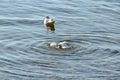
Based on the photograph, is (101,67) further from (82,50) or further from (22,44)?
(22,44)

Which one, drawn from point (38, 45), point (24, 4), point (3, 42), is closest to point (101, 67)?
point (38, 45)

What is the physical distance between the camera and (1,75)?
13688mm

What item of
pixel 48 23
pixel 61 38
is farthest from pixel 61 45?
pixel 48 23

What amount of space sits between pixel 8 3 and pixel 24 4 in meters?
0.77

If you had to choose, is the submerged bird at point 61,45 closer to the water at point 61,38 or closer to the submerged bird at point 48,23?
the water at point 61,38

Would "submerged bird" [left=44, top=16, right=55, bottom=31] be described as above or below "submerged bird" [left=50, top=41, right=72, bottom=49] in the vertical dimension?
above

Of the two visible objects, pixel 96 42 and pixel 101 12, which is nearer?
pixel 96 42

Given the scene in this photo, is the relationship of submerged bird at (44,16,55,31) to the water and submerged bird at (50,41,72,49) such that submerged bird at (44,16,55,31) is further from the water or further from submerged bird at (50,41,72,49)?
submerged bird at (50,41,72,49)

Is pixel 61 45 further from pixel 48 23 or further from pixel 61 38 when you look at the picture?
pixel 48 23

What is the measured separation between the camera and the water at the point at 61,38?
46.0 feet

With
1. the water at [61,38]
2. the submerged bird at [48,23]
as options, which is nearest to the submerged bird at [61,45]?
the water at [61,38]

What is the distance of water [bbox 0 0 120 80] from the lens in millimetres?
14031

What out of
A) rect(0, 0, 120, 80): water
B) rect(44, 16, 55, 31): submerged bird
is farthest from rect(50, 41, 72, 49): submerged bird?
rect(44, 16, 55, 31): submerged bird

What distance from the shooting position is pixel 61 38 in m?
17.2
